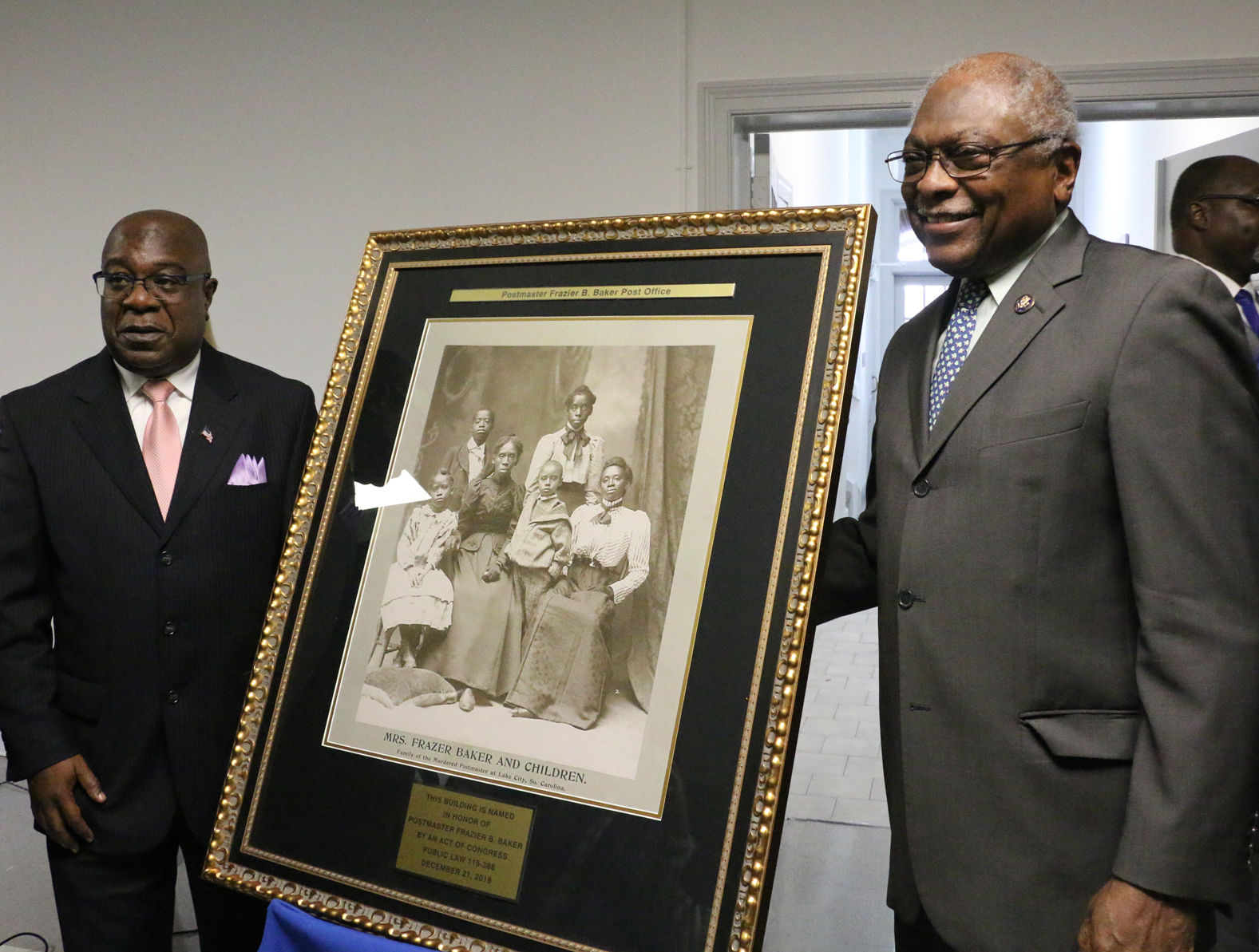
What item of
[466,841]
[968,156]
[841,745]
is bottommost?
[466,841]

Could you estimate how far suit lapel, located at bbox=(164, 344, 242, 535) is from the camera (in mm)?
1752

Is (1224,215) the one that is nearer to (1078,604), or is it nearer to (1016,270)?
(1016,270)

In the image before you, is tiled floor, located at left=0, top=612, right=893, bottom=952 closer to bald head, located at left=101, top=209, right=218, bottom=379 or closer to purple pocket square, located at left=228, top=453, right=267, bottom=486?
purple pocket square, located at left=228, top=453, right=267, bottom=486

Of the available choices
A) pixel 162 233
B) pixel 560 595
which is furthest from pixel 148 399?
pixel 560 595

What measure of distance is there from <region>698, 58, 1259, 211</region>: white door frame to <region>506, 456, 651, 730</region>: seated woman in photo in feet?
7.09

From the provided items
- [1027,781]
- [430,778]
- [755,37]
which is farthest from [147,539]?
[755,37]

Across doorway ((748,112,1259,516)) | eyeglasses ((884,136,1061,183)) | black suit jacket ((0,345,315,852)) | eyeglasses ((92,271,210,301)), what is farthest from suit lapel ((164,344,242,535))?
eyeglasses ((884,136,1061,183))

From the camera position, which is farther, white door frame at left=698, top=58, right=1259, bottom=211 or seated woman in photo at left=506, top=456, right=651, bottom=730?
white door frame at left=698, top=58, right=1259, bottom=211

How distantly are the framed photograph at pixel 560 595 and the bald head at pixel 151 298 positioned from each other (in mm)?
439

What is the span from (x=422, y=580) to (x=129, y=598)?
61cm

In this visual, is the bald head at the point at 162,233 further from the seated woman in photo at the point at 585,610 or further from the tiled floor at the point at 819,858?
the tiled floor at the point at 819,858

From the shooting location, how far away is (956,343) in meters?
1.41

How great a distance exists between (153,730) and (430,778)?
66cm

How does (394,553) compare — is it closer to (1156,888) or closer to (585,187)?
(1156,888)
